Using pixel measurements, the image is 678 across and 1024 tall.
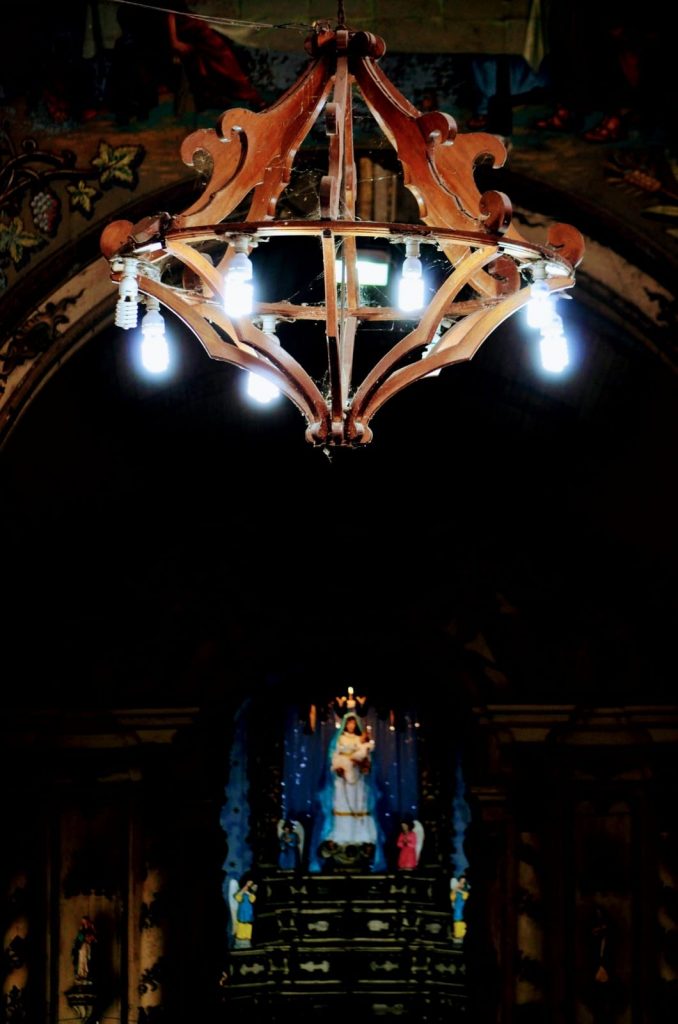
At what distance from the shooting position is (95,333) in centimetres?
809

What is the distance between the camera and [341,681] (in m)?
12.5

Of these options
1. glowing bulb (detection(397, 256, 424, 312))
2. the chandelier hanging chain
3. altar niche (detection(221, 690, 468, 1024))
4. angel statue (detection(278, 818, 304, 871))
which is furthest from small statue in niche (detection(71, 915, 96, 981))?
glowing bulb (detection(397, 256, 424, 312))

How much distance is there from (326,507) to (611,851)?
10.9 feet

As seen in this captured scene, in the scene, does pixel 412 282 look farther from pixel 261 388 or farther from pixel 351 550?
pixel 351 550

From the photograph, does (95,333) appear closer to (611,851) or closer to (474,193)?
(474,193)

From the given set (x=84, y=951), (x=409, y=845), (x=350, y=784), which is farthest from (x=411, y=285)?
(x=409, y=845)

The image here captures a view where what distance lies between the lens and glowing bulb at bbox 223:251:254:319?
4.80 m

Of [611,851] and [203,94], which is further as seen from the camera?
[611,851]

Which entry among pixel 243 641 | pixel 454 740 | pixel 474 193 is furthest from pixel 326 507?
pixel 474 193

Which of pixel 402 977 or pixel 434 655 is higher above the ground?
pixel 434 655

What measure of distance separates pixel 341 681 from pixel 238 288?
796 cm

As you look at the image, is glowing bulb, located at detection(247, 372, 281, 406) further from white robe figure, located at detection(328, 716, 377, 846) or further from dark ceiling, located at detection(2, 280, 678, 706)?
white robe figure, located at detection(328, 716, 377, 846)

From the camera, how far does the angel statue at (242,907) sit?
1223 cm

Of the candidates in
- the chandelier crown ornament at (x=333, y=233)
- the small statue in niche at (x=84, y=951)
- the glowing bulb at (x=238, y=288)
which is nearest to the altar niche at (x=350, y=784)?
the small statue in niche at (x=84, y=951)
